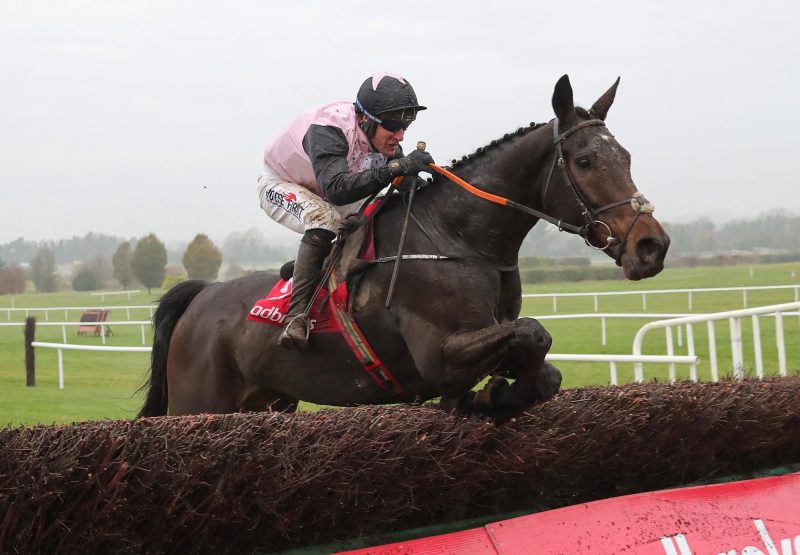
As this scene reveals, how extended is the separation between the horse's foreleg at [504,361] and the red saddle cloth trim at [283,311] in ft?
2.25

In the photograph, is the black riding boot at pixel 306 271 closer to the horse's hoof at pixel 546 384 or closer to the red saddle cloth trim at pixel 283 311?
the red saddle cloth trim at pixel 283 311

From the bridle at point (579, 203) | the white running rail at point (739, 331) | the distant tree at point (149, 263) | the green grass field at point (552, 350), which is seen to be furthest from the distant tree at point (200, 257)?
the bridle at point (579, 203)

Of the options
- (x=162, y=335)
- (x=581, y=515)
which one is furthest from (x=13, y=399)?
(x=581, y=515)

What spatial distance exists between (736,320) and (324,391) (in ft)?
10.4

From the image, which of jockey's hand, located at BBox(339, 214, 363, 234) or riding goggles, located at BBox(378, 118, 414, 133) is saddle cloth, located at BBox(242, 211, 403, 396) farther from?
riding goggles, located at BBox(378, 118, 414, 133)

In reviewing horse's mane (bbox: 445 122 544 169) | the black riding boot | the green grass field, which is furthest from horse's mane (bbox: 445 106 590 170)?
the green grass field

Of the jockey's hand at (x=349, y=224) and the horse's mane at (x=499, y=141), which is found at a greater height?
the horse's mane at (x=499, y=141)

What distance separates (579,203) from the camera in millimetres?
3410

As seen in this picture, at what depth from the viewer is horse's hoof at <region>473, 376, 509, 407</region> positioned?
11.3ft

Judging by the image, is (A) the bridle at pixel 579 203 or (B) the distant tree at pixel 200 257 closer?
(A) the bridle at pixel 579 203

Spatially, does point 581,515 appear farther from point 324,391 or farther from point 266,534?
point 324,391

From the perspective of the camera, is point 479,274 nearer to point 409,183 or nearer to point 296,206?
point 409,183

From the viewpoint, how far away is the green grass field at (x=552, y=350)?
9828mm

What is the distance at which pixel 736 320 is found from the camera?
5750 millimetres
